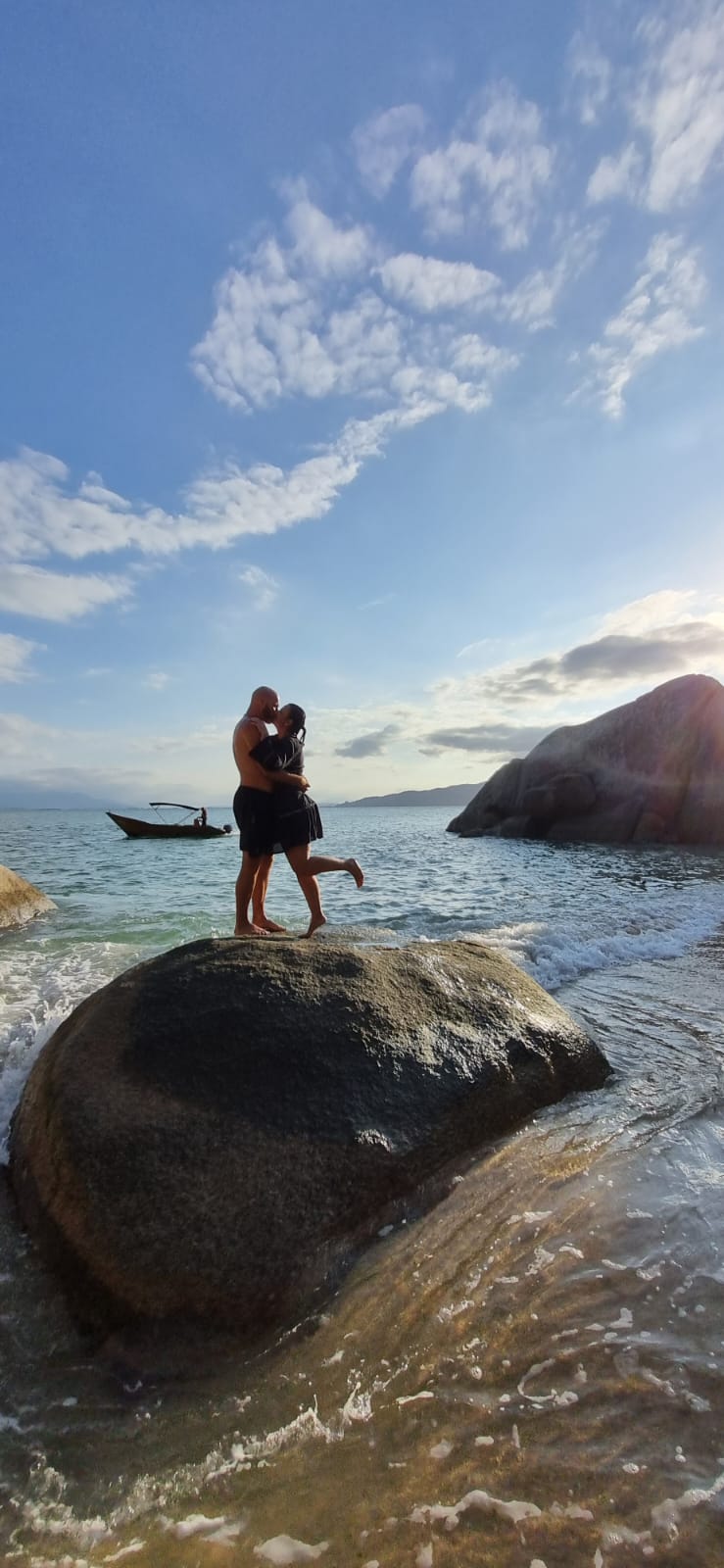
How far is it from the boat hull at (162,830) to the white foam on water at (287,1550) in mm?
36359

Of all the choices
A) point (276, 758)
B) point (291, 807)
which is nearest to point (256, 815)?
point (291, 807)

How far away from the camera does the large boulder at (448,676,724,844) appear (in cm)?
2764

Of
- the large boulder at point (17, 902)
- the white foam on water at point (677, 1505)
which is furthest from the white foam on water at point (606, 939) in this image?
the large boulder at point (17, 902)

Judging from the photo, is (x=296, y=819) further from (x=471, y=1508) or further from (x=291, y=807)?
(x=471, y=1508)

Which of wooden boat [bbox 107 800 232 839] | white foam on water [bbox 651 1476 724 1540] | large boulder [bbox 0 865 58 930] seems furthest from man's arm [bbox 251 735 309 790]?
wooden boat [bbox 107 800 232 839]

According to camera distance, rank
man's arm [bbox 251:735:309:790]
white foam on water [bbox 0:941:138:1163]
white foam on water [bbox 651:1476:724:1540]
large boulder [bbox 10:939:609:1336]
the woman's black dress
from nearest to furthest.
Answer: white foam on water [bbox 651:1476:724:1540] < large boulder [bbox 10:939:609:1336] < white foam on water [bbox 0:941:138:1163] < man's arm [bbox 251:735:309:790] < the woman's black dress

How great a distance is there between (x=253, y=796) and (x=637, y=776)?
25841 mm

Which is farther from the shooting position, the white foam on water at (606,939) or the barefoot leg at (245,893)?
the white foam on water at (606,939)

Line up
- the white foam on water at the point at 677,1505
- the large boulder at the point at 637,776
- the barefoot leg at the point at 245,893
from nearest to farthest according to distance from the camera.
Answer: the white foam on water at the point at 677,1505 < the barefoot leg at the point at 245,893 < the large boulder at the point at 637,776

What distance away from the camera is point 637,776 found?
95.1ft

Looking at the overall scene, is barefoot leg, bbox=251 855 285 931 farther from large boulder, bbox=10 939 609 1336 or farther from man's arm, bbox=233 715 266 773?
large boulder, bbox=10 939 609 1336

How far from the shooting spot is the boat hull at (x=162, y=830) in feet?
120

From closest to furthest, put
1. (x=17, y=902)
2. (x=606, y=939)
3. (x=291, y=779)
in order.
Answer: (x=291, y=779), (x=606, y=939), (x=17, y=902)

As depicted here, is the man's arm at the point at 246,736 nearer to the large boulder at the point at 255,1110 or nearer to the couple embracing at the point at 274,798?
the couple embracing at the point at 274,798
